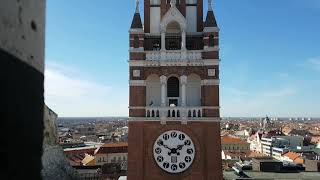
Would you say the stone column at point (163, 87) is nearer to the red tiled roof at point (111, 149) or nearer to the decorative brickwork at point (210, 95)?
the decorative brickwork at point (210, 95)

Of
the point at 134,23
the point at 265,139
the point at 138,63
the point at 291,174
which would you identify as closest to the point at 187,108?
the point at 138,63

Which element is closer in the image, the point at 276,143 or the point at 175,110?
the point at 175,110

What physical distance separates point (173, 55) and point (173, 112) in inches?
106

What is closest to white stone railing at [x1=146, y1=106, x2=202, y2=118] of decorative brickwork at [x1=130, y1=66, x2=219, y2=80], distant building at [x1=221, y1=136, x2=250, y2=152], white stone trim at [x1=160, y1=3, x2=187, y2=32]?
decorative brickwork at [x1=130, y1=66, x2=219, y2=80]

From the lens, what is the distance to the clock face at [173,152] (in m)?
21.6

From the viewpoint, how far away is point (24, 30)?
3658 mm

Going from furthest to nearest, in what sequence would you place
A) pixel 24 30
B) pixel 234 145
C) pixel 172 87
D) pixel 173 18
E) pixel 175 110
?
1. pixel 234 145
2. pixel 172 87
3. pixel 173 18
4. pixel 175 110
5. pixel 24 30

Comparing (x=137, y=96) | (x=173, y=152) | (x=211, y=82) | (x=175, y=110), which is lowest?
(x=173, y=152)

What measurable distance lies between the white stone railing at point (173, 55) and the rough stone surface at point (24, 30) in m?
17.8

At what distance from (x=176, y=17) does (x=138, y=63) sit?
115 inches

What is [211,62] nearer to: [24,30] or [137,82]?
[137,82]

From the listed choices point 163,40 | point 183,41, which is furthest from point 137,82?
point 183,41

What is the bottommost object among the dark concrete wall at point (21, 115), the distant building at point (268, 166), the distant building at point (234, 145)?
the distant building at point (234, 145)

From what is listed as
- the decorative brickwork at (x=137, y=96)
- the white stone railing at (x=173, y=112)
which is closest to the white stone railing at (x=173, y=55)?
the decorative brickwork at (x=137, y=96)
